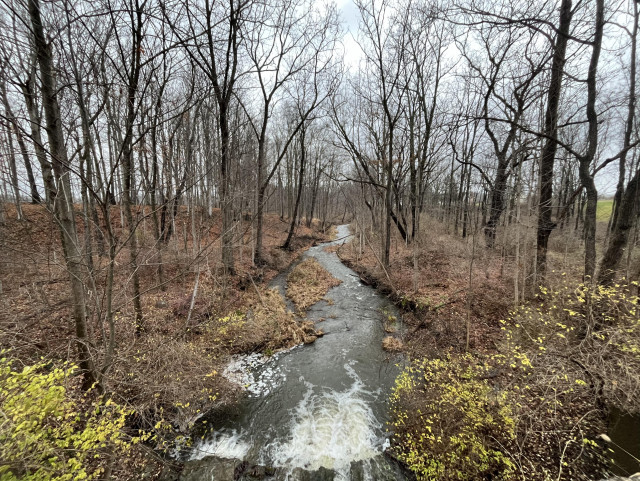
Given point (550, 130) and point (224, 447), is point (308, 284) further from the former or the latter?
point (550, 130)

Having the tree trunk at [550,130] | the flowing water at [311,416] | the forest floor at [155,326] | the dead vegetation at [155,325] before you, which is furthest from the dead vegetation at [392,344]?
the tree trunk at [550,130]

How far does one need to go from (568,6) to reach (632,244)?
8.42 m

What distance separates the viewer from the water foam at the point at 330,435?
4.31 meters

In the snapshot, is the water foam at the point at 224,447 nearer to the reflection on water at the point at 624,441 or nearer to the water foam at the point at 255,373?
the water foam at the point at 255,373

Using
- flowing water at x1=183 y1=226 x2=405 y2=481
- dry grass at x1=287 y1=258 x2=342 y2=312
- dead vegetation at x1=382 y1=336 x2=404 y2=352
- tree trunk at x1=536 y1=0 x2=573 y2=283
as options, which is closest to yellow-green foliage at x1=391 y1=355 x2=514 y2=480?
flowing water at x1=183 y1=226 x2=405 y2=481

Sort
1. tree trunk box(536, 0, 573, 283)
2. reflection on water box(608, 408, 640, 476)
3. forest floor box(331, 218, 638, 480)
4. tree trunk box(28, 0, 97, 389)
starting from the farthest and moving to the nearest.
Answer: tree trunk box(536, 0, 573, 283)
forest floor box(331, 218, 638, 480)
reflection on water box(608, 408, 640, 476)
tree trunk box(28, 0, 97, 389)

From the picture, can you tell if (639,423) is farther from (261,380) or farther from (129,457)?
(129,457)

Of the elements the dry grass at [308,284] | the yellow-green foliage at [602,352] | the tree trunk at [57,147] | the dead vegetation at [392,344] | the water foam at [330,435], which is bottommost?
the water foam at [330,435]

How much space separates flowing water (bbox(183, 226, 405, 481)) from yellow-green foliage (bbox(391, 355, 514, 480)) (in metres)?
0.51

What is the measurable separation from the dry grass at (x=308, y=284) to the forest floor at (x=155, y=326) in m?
0.90

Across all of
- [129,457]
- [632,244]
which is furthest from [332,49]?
[129,457]

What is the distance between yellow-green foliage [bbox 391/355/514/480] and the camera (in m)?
3.72

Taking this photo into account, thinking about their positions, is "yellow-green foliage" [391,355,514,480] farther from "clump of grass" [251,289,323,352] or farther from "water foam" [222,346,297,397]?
"clump of grass" [251,289,323,352]

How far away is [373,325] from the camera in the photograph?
8906 millimetres
